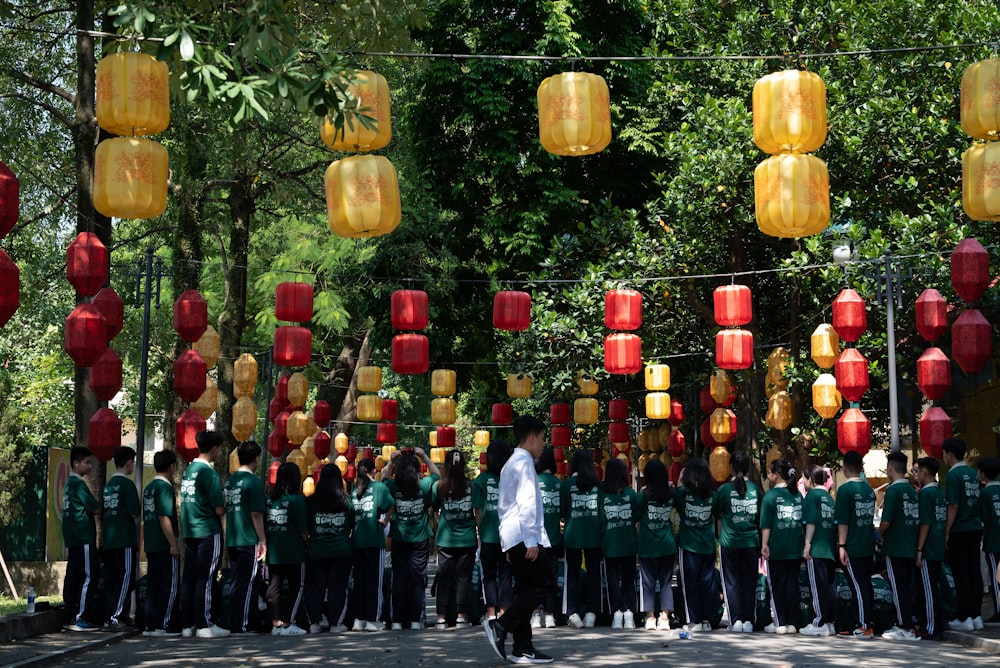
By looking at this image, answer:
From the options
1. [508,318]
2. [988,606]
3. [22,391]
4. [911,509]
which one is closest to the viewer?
[911,509]

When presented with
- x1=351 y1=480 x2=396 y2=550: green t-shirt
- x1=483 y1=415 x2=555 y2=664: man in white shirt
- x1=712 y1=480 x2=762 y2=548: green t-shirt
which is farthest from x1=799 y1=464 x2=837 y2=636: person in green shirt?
x1=351 y1=480 x2=396 y2=550: green t-shirt

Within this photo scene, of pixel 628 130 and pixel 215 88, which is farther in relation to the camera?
pixel 628 130

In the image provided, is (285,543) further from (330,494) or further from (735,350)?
(735,350)

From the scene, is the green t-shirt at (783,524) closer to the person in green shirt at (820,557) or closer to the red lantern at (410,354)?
the person in green shirt at (820,557)

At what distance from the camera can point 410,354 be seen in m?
20.2

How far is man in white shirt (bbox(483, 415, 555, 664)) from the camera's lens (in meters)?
→ 9.85

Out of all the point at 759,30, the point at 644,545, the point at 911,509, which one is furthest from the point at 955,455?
the point at 759,30

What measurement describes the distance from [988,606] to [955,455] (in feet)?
11.9

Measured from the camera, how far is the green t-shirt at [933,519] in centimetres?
1212

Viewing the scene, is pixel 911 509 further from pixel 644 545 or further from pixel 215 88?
pixel 215 88

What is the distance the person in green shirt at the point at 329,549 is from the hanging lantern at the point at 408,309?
633 centimetres

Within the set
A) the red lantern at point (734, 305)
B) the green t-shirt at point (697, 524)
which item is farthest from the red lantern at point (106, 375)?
the red lantern at point (734, 305)

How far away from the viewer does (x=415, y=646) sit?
11320 millimetres

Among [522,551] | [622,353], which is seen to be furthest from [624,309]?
[522,551]
